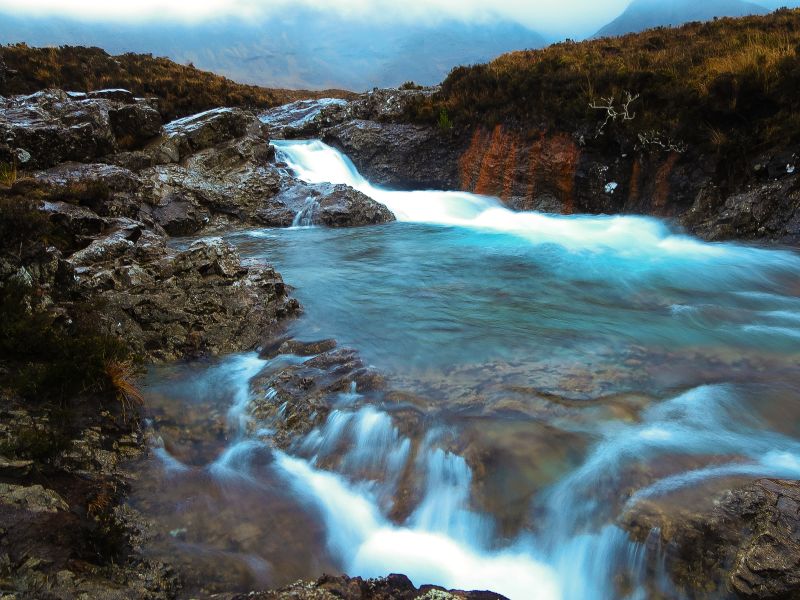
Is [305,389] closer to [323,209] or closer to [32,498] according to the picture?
[32,498]

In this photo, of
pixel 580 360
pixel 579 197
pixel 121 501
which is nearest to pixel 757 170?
pixel 579 197

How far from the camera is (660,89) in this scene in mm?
13562

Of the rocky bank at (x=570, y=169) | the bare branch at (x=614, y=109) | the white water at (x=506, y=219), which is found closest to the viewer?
the rocky bank at (x=570, y=169)

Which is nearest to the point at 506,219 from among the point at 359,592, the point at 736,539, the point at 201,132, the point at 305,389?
the point at 201,132

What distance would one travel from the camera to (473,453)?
14.6 ft

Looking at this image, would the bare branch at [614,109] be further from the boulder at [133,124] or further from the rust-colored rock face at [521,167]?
the boulder at [133,124]

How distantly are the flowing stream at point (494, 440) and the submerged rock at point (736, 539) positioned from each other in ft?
0.34

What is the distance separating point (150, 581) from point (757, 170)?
13098 millimetres

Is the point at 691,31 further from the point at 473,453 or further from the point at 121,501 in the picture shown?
the point at 121,501

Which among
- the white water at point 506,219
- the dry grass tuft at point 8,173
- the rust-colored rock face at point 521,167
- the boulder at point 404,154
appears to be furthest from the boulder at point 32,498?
the boulder at point 404,154

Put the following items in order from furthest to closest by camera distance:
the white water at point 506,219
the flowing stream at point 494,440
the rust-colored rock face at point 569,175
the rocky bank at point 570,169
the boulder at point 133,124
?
the boulder at point 133,124
the rust-colored rock face at point 569,175
the white water at point 506,219
the rocky bank at point 570,169
the flowing stream at point 494,440

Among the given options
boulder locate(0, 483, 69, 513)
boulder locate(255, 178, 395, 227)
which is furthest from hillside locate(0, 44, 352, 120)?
boulder locate(0, 483, 69, 513)

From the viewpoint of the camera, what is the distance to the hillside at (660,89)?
11.5 meters

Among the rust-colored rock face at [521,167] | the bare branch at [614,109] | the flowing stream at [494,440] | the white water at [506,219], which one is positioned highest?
the bare branch at [614,109]
